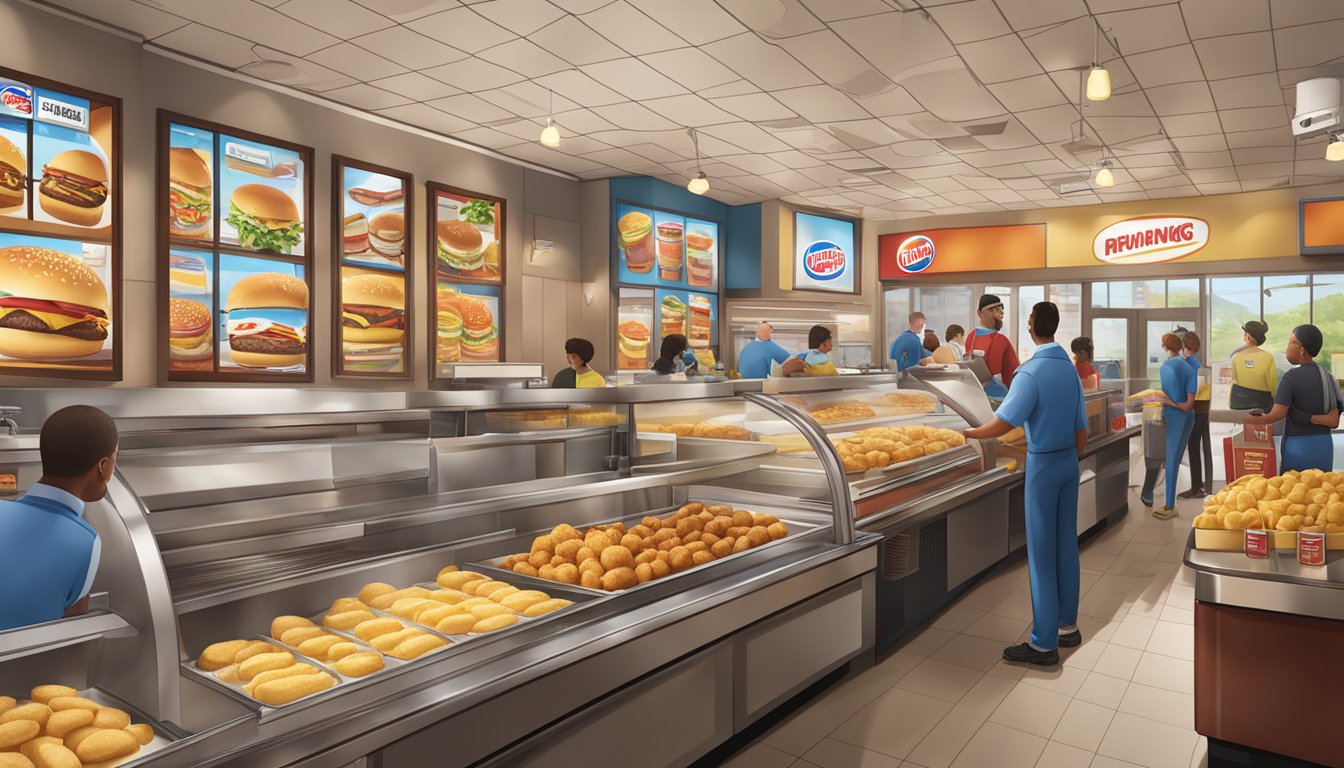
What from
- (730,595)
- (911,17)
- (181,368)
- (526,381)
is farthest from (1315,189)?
(181,368)

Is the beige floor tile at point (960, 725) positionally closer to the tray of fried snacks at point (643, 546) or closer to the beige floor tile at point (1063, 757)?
the beige floor tile at point (1063, 757)

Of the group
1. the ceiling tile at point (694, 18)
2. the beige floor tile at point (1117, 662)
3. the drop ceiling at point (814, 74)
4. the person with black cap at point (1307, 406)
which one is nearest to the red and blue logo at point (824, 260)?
the drop ceiling at point (814, 74)

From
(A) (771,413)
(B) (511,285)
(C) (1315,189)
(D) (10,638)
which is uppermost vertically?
(C) (1315,189)

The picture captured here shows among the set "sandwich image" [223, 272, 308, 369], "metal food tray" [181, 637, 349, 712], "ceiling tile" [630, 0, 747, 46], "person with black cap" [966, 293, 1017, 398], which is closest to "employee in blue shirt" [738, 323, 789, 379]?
"person with black cap" [966, 293, 1017, 398]

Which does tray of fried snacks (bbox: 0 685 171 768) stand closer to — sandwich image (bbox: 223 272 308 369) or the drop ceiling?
the drop ceiling

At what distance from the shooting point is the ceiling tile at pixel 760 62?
5773mm

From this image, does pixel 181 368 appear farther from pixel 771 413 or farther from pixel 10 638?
pixel 10 638

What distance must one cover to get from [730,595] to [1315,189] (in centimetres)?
1096

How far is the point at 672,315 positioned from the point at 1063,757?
816 cm

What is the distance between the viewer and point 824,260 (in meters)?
12.1

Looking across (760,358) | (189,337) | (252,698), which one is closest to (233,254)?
(189,337)

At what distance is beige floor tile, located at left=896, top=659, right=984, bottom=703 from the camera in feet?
11.9

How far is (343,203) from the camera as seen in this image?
7312 millimetres

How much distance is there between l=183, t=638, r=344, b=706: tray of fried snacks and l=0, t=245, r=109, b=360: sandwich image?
446 centimetres
